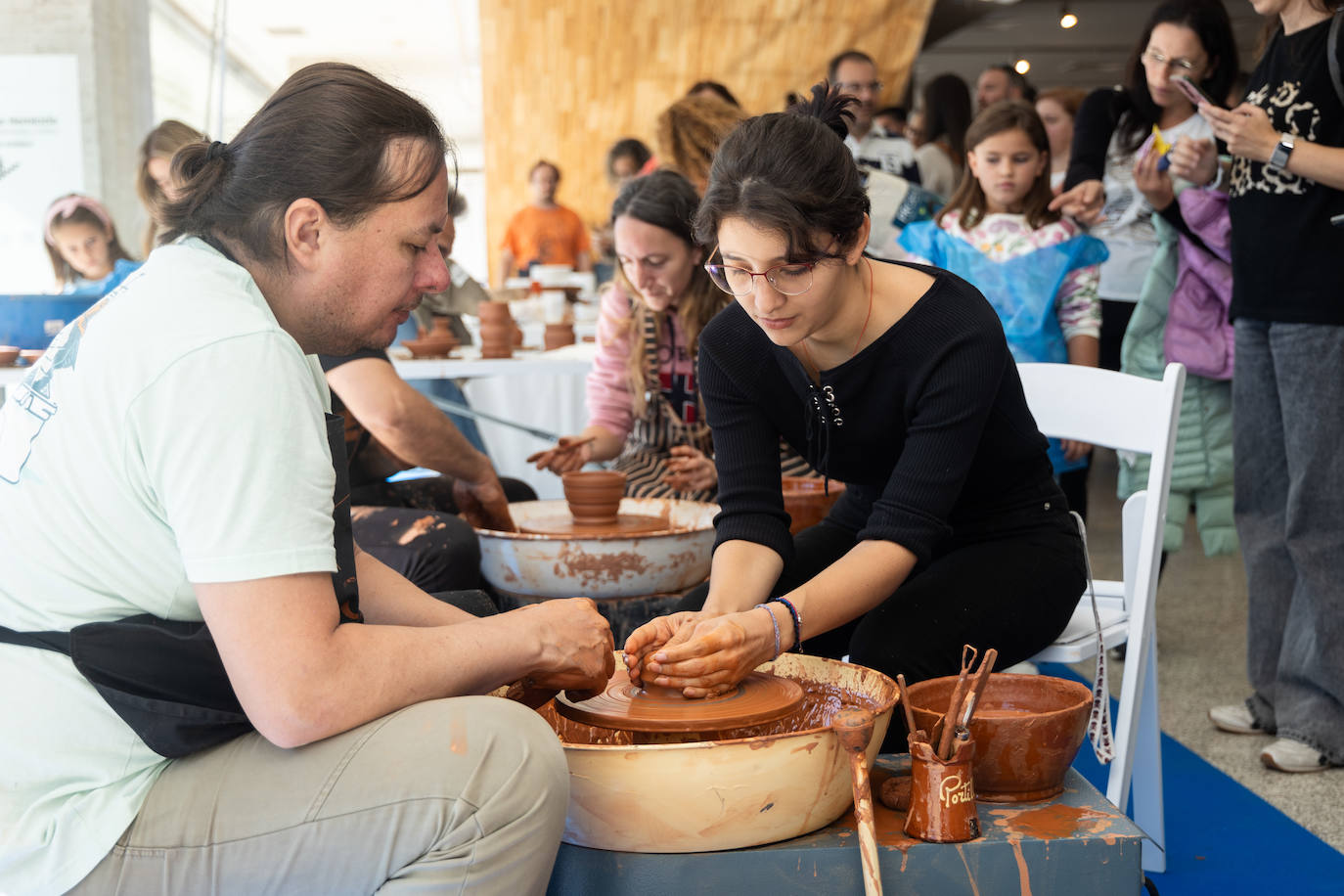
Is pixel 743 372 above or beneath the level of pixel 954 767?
above

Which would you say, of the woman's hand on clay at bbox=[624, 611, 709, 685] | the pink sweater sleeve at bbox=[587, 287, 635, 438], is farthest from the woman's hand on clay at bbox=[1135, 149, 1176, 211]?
the woman's hand on clay at bbox=[624, 611, 709, 685]

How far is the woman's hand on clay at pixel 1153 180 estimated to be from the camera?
9.23ft

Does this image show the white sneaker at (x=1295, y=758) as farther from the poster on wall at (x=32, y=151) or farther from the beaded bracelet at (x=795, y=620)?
the poster on wall at (x=32, y=151)

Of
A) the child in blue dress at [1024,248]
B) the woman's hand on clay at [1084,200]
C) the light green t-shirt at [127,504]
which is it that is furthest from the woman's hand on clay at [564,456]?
the light green t-shirt at [127,504]

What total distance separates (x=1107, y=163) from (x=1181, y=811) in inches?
88.4

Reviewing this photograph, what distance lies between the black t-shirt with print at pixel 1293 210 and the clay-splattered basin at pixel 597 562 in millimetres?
1310

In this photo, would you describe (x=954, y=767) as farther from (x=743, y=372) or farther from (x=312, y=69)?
(x=312, y=69)

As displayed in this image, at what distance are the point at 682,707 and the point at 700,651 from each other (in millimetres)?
71

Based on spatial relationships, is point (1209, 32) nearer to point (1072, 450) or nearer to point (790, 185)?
point (1072, 450)

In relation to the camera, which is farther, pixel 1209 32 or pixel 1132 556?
pixel 1209 32

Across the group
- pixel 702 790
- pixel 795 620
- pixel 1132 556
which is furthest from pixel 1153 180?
pixel 702 790

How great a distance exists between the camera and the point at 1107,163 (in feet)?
12.4

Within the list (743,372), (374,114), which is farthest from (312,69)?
(743,372)

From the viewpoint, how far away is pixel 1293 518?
97.3 inches
